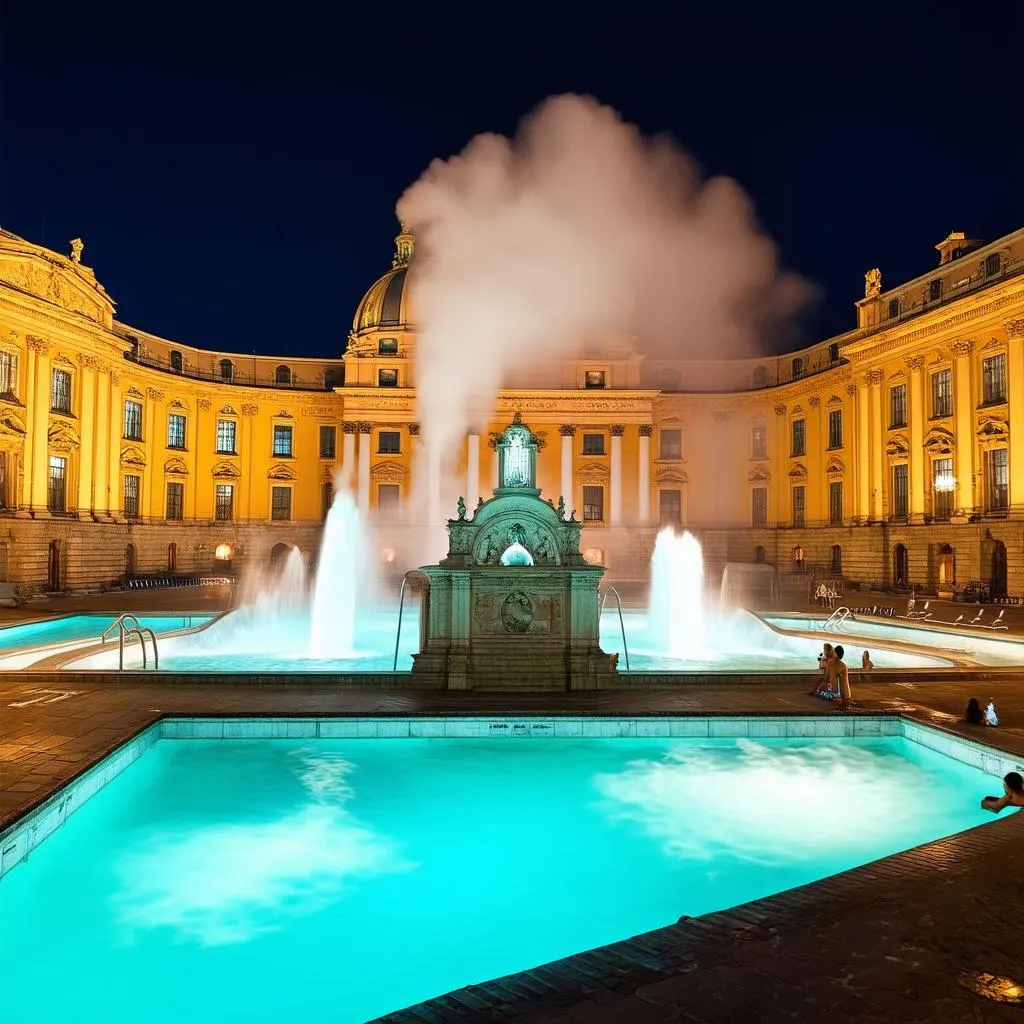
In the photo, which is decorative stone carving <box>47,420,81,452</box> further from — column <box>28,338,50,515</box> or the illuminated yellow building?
column <box>28,338,50,515</box>

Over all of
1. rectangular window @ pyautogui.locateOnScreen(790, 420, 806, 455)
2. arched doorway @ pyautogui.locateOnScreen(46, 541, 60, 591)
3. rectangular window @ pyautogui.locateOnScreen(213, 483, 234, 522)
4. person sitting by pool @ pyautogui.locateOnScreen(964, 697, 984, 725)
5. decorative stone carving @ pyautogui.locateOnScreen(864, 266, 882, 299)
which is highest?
decorative stone carving @ pyautogui.locateOnScreen(864, 266, 882, 299)

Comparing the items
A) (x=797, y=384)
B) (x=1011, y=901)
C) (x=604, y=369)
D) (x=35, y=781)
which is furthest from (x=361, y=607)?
(x=797, y=384)

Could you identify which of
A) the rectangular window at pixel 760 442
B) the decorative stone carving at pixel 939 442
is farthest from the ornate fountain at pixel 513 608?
the rectangular window at pixel 760 442

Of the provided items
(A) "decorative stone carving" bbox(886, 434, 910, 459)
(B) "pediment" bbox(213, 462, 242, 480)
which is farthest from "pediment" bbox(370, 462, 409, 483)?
(A) "decorative stone carving" bbox(886, 434, 910, 459)

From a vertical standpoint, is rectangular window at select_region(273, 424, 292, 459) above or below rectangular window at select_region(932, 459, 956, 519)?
above

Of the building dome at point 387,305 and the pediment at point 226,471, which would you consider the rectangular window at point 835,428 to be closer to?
the building dome at point 387,305

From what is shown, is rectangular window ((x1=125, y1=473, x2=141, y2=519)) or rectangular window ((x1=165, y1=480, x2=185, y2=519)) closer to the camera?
rectangular window ((x1=125, y1=473, x2=141, y2=519))

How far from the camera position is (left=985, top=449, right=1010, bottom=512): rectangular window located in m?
31.1

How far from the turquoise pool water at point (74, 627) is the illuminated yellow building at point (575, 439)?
1008 centimetres

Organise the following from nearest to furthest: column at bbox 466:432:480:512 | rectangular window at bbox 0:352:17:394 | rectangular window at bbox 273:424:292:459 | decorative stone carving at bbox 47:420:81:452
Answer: rectangular window at bbox 0:352:17:394 → decorative stone carving at bbox 47:420:81:452 → column at bbox 466:432:480:512 → rectangular window at bbox 273:424:292:459

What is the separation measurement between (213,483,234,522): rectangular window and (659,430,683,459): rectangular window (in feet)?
90.2

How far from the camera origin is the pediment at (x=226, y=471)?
47594mm

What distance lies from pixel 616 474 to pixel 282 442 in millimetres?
21566

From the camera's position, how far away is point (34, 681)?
11.9 meters
